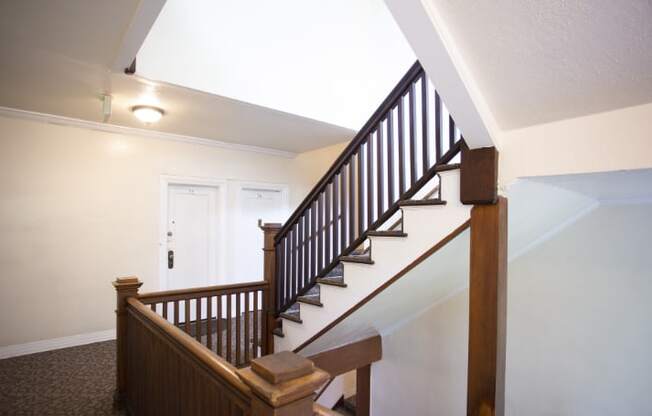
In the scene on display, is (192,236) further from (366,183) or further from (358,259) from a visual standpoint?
(358,259)

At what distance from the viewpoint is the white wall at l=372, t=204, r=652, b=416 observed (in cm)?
232

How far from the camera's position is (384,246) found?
2.02 metres

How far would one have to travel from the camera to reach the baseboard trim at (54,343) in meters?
3.16

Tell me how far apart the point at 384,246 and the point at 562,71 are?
120 cm

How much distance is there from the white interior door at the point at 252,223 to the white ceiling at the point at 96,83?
31.7 inches

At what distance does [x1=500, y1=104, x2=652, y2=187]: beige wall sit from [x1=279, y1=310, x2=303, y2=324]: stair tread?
190cm

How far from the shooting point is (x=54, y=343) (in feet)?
11.0

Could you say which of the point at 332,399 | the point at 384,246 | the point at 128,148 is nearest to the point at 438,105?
the point at 384,246

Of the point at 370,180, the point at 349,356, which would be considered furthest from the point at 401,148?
the point at 349,356

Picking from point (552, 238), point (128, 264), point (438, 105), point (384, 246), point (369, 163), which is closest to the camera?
point (438, 105)

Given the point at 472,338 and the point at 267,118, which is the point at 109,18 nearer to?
the point at 267,118

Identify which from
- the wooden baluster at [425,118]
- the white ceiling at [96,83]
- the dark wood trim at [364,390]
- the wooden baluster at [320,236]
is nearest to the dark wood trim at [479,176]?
the wooden baluster at [425,118]

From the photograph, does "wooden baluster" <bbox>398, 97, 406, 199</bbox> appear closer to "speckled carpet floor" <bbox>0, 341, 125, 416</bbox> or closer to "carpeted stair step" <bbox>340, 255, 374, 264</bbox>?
"carpeted stair step" <bbox>340, 255, 374, 264</bbox>

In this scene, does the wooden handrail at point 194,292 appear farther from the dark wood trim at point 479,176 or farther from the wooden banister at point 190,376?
the dark wood trim at point 479,176
